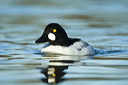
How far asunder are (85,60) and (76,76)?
7.20 feet

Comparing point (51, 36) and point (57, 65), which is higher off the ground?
point (51, 36)

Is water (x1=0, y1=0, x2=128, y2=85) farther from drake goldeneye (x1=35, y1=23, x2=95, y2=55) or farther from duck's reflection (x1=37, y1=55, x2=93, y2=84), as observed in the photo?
drake goldeneye (x1=35, y1=23, x2=95, y2=55)

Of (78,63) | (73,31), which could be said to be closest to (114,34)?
(73,31)

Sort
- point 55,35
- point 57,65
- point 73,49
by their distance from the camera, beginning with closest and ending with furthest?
point 57,65, point 73,49, point 55,35

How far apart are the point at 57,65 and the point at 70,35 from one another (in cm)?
616

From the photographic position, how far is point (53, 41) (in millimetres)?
11727

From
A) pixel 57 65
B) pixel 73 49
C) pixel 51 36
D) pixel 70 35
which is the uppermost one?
pixel 70 35

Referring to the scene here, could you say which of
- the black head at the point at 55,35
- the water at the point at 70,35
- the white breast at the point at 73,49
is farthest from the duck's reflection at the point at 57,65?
the black head at the point at 55,35

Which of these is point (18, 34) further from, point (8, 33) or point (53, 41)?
point (53, 41)

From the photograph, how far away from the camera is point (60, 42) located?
11688 millimetres

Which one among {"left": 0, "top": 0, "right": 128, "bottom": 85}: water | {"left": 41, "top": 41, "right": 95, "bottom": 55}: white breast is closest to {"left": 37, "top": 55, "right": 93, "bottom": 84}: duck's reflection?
{"left": 0, "top": 0, "right": 128, "bottom": 85}: water

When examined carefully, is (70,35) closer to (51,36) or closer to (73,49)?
(51,36)

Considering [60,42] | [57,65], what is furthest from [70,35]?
[57,65]

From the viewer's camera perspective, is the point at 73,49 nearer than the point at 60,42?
Yes
